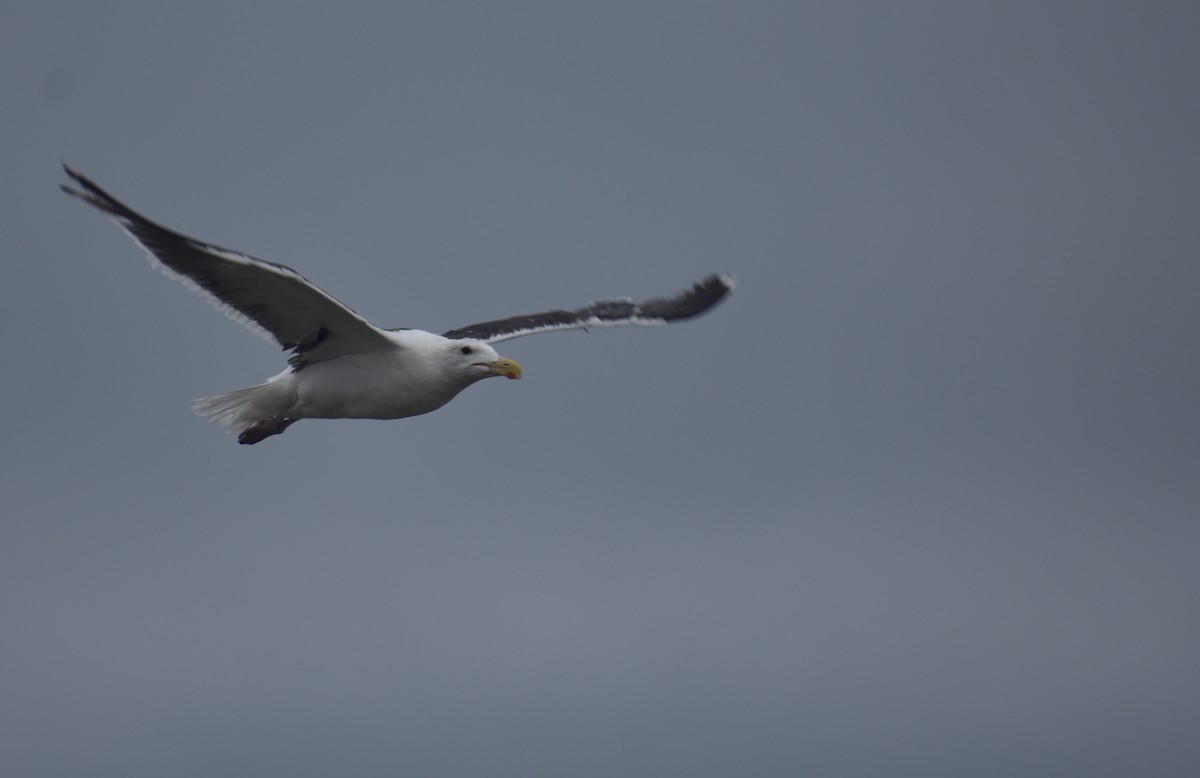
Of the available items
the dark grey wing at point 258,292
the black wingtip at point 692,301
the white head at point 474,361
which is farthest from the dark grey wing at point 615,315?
the dark grey wing at point 258,292

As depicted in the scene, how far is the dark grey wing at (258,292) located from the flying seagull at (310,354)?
0.03 ft

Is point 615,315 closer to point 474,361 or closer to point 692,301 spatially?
point 692,301

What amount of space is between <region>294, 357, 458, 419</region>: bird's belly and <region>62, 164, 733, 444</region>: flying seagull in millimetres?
10

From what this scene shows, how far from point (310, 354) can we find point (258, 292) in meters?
1.21

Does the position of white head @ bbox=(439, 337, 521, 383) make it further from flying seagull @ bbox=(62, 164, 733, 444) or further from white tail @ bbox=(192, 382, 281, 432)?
white tail @ bbox=(192, 382, 281, 432)

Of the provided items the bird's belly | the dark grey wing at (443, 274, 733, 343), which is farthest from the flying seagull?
the dark grey wing at (443, 274, 733, 343)

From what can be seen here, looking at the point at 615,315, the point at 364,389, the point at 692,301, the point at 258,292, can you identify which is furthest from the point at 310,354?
the point at 692,301

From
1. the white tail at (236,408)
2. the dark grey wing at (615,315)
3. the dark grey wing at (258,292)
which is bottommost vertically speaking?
the white tail at (236,408)

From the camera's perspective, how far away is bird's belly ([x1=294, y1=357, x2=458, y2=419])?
14727mm

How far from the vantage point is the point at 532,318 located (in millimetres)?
18422

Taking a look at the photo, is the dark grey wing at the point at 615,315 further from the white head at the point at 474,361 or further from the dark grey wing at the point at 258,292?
the dark grey wing at the point at 258,292

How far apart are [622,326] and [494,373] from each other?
309 cm

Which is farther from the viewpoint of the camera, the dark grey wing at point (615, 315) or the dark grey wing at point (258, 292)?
the dark grey wing at point (615, 315)

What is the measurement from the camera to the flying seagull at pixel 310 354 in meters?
13.4
